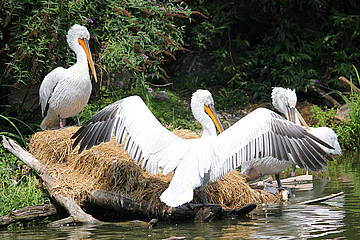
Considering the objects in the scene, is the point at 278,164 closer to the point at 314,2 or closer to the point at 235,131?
the point at 235,131

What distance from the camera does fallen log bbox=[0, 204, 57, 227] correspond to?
486cm

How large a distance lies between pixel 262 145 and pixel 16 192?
2.50 meters

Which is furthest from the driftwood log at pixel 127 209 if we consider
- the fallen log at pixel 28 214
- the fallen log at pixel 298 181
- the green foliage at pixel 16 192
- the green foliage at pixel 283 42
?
the green foliage at pixel 283 42

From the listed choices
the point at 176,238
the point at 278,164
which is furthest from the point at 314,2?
the point at 176,238

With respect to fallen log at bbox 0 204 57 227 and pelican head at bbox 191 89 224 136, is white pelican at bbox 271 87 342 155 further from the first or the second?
fallen log at bbox 0 204 57 227

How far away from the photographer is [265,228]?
14.2ft

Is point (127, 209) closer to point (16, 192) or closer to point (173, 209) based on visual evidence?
point (173, 209)

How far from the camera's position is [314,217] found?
460cm

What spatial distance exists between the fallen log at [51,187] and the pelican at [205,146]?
1.68 ft

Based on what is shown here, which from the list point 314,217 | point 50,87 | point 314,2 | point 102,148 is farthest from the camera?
point 314,2

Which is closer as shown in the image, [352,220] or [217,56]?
[352,220]

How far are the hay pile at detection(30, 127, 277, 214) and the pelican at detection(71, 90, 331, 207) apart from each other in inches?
11.4

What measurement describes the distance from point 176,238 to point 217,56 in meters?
7.69

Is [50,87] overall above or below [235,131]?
above
